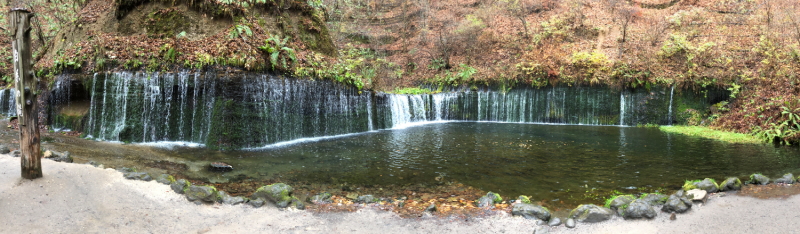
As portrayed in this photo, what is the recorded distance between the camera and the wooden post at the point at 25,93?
475 cm

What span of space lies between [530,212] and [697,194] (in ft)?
8.14

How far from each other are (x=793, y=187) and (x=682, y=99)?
12543 mm

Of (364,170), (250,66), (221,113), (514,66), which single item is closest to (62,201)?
(364,170)

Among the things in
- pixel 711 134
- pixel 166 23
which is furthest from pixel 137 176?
pixel 711 134

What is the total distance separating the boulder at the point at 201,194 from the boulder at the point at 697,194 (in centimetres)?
649

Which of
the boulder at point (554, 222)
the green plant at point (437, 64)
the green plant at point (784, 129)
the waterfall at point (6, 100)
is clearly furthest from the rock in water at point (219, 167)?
the green plant at point (437, 64)

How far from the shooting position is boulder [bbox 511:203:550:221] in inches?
187

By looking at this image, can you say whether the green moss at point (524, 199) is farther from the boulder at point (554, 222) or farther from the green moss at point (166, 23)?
the green moss at point (166, 23)

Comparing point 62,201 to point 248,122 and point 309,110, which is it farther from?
point 309,110

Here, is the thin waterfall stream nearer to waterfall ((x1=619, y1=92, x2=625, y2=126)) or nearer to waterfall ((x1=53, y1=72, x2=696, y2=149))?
waterfall ((x1=53, y1=72, x2=696, y2=149))

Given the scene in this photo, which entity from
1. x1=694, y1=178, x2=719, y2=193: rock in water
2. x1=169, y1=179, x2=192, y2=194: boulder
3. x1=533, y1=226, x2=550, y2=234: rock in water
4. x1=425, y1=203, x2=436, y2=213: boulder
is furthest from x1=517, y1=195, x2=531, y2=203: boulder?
x1=169, y1=179, x2=192, y2=194: boulder

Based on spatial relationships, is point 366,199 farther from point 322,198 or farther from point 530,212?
point 530,212

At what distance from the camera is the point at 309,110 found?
1245 cm

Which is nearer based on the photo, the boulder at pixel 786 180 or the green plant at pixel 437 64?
the boulder at pixel 786 180
